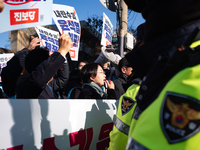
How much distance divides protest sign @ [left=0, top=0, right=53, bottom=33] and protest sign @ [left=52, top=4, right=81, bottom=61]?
74.4 inches

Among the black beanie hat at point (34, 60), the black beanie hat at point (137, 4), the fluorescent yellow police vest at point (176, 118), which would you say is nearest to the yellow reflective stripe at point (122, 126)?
the fluorescent yellow police vest at point (176, 118)

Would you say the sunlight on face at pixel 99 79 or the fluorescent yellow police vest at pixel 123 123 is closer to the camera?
the fluorescent yellow police vest at pixel 123 123

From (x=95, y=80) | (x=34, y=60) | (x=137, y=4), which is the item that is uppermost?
(x=137, y=4)

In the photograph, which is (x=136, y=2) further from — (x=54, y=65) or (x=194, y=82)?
(x=54, y=65)

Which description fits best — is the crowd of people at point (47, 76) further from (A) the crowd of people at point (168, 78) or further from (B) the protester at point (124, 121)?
(A) the crowd of people at point (168, 78)

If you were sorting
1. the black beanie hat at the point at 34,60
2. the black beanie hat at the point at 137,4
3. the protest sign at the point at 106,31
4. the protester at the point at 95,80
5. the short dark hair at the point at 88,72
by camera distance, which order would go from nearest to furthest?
1. the black beanie hat at the point at 137,4
2. the black beanie hat at the point at 34,60
3. the protester at the point at 95,80
4. the short dark hair at the point at 88,72
5. the protest sign at the point at 106,31

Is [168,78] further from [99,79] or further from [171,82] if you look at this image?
[99,79]

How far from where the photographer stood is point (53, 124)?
140cm

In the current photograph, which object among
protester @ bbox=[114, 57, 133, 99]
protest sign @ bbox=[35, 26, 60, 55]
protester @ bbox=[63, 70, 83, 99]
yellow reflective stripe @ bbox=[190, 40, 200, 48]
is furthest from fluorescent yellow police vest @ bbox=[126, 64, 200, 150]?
protest sign @ bbox=[35, 26, 60, 55]

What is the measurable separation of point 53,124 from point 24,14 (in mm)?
1463

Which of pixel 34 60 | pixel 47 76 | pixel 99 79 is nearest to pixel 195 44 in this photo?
pixel 47 76

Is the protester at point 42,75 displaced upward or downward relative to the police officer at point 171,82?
downward

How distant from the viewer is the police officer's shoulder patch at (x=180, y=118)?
0.46m

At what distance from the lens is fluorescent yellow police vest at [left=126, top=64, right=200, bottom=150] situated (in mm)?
462
